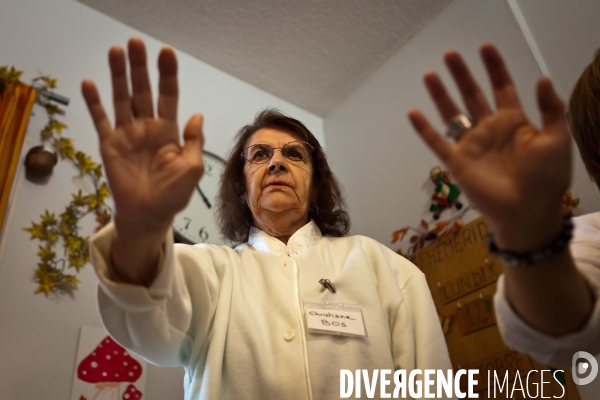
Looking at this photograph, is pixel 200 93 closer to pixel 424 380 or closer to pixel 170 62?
pixel 170 62

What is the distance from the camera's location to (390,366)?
35.2 inches


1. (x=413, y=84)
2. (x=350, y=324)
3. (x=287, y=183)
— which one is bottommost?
(x=350, y=324)

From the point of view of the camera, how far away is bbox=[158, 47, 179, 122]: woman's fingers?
652 millimetres

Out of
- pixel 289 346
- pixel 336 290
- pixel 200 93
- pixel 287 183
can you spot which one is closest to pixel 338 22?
pixel 200 93

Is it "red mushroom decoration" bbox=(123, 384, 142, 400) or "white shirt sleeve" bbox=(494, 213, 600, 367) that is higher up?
"red mushroom decoration" bbox=(123, 384, 142, 400)

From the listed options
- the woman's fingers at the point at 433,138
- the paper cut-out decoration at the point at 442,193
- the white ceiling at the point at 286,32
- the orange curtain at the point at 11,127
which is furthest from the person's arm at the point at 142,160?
the white ceiling at the point at 286,32

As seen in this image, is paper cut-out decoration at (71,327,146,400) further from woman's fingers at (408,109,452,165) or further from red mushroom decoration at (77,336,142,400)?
woman's fingers at (408,109,452,165)

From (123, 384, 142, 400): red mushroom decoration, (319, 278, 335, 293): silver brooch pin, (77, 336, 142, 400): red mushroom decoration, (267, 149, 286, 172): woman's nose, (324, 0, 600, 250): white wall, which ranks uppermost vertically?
(324, 0, 600, 250): white wall

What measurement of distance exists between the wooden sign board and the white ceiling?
1.09 meters

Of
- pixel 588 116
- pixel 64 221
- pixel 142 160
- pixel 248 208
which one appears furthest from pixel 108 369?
pixel 588 116

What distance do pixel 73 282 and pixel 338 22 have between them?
5.23 ft

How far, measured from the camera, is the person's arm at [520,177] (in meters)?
0.54

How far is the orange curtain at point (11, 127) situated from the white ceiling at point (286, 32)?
730mm

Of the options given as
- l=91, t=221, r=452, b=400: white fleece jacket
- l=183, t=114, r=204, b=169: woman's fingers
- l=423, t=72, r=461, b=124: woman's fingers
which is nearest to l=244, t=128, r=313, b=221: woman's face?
l=91, t=221, r=452, b=400: white fleece jacket
